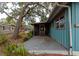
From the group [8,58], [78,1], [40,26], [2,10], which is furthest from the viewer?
[40,26]

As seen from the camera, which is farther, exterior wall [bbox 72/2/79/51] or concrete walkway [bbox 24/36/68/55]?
concrete walkway [bbox 24/36/68/55]

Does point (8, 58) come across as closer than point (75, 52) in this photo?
Yes

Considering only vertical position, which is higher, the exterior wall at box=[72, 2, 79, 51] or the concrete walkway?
the exterior wall at box=[72, 2, 79, 51]

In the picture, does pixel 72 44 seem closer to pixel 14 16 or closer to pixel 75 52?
pixel 75 52

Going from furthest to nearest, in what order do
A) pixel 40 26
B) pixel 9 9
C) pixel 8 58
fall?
pixel 40 26
pixel 9 9
pixel 8 58

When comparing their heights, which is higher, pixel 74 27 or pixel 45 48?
pixel 74 27

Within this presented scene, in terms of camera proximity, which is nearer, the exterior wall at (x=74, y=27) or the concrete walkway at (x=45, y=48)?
the exterior wall at (x=74, y=27)

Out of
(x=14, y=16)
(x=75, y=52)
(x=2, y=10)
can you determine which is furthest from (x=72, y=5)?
(x=14, y=16)

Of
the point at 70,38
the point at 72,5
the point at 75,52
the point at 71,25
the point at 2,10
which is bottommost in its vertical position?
the point at 75,52

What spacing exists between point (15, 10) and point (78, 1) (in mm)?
17017

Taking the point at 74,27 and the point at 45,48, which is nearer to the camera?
the point at 74,27

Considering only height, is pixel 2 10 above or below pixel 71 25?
above

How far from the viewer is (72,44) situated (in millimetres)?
6844

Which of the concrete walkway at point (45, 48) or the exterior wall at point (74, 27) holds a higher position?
the exterior wall at point (74, 27)
